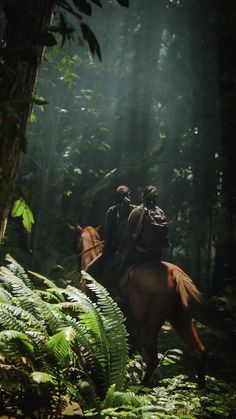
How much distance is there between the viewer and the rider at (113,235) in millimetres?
7242

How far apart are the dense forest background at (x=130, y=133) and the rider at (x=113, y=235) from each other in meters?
5.11

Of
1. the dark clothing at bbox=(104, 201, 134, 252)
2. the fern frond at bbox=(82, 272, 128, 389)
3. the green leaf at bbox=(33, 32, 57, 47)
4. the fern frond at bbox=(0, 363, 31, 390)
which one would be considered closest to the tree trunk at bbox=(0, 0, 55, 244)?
the green leaf at bbox=(33, 32, 57, 47)

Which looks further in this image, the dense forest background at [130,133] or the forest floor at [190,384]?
the dense forest background at [130,133]

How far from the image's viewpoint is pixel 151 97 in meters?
16.7

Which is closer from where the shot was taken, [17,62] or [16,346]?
[17,62]

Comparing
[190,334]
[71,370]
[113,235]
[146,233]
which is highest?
[146,233]

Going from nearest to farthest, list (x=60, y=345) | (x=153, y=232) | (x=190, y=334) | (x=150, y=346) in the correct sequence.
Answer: (x=60, y=345), (x=150, y=346), (x=190, y=334), (x=153, y=232)

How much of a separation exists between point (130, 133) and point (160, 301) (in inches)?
501

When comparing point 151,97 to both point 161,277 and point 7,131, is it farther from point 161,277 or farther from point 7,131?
point 7,131

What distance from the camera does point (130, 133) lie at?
1781 cm

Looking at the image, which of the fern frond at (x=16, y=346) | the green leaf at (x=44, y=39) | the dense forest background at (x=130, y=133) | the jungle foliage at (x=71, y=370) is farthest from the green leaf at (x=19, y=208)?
the dense forest background at (x=130, y=133)

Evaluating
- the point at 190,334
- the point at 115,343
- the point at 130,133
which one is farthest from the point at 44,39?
the point at 130,133

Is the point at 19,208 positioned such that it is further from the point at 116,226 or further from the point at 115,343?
the point at 116,226

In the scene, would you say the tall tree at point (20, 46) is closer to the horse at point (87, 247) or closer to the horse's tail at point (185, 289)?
the horse's tail at point (185, 289)
